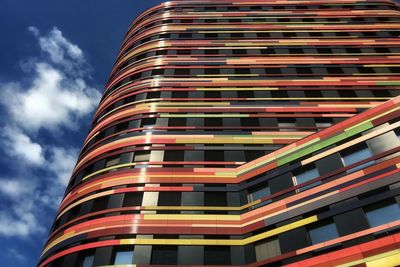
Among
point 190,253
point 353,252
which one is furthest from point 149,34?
point 353,252

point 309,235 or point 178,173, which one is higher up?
point 178,173

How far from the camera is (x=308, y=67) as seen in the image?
36.6 m

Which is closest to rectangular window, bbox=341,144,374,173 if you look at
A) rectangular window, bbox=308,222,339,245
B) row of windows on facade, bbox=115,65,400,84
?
rectangular window, bbox=308,222,339,245

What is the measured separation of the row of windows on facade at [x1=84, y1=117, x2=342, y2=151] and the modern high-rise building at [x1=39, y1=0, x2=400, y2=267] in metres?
0.14

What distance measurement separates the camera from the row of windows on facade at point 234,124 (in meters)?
→ 29.7

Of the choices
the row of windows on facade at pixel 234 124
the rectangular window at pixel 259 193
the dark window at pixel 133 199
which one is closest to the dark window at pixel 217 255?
the rectangular window at pixel 259 193

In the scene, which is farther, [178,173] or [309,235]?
[178,173]

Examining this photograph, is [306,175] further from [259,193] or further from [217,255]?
[217,255]

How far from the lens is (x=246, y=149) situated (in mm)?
27828

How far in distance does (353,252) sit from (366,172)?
4.76 meters

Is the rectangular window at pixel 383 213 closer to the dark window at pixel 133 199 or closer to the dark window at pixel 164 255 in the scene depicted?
the dark window at pixel 164 255

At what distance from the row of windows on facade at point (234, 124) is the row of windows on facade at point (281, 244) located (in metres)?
11.2

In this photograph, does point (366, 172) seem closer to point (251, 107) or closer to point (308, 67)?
point (251, 107)

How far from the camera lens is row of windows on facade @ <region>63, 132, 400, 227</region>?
64.5 ft
